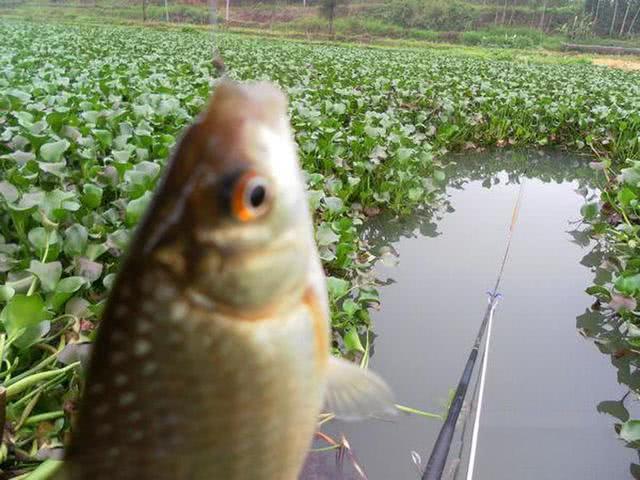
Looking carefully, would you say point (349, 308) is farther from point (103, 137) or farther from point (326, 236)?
point (103, 137)

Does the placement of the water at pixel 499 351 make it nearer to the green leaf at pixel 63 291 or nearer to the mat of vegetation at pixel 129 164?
the mat of vegetation at pixel 129 164

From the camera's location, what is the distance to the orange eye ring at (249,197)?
39 cm

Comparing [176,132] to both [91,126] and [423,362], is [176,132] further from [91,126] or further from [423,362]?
[423,362]

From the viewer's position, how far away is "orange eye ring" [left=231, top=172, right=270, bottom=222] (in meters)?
0.39

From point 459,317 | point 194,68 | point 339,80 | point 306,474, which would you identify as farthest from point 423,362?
point 194,68

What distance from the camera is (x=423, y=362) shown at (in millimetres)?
3086

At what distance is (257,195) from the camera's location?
1.29ft

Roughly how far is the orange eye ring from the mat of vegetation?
1.15 metres

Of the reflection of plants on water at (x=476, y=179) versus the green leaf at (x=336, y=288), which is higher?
the green leaf at (x=336, y=288)

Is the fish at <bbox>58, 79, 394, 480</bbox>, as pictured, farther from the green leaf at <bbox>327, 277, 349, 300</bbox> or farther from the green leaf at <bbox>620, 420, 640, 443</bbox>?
the green leaf at <bbox>327, 277, 349, 300</bbox>

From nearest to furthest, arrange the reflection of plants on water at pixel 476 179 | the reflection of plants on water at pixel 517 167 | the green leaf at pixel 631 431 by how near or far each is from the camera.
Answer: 1. the green leaf at pixel 631 431
2. the reflection of plants on water at pixel 476 179
3. the reflection of plants on water at pixel 517 167

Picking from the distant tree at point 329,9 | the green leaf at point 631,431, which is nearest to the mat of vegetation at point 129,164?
the green leaf at point 631,431

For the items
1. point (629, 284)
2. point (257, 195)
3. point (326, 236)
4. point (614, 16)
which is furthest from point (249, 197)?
point (614, 16)

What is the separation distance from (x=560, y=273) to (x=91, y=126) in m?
3.23
